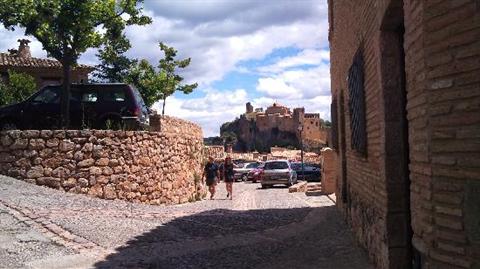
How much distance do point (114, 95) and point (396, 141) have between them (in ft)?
40.9

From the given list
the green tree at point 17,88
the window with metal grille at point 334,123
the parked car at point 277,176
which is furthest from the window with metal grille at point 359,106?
the green tree at point 17,88

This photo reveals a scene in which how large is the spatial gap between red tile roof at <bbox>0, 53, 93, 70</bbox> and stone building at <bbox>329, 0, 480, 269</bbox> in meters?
34.4

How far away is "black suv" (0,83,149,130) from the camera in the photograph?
650 inches

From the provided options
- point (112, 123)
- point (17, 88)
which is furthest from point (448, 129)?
point (17, 88)

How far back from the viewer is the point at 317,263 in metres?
8.29

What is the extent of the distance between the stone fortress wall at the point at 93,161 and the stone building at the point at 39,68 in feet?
74.2

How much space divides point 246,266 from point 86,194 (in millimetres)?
7672

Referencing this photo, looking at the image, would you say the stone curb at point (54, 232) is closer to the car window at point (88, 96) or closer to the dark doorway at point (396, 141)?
the dark doorway at point (396, 141)

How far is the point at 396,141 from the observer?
240 inches

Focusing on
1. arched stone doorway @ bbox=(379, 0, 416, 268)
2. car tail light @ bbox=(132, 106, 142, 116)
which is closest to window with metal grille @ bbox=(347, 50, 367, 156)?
arched stone doorway @ bbox=(379, 0, 416, 268)

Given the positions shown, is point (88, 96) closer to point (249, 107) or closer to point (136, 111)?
point (136, 111)

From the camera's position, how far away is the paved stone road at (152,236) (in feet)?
27.7

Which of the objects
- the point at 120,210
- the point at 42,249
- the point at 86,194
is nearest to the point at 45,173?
the point at 86,194

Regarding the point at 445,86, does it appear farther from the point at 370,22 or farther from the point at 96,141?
the point at 96,141
